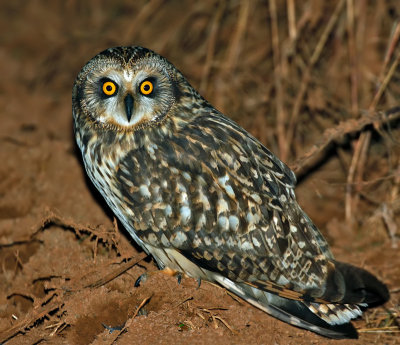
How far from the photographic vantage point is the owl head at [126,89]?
3520 mm

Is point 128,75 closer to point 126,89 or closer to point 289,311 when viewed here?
point 126,89

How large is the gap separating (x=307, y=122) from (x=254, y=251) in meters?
2.49

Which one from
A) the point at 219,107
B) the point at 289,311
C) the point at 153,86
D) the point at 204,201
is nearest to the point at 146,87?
the point at 153,86

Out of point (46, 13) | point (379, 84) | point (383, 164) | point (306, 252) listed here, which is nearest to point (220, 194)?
point (306, 252)

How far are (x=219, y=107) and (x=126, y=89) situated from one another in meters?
2.47

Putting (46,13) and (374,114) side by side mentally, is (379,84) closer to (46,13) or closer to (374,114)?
(374,114)

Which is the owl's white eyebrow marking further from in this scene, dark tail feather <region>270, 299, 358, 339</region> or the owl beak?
dark tail feather <region>270, 299, 358, 339</region>

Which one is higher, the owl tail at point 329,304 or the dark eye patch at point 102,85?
the dark eye patch at point 102,85

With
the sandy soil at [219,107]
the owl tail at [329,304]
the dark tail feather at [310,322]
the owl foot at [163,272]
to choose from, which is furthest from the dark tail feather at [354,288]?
the owl foot at [163,272]

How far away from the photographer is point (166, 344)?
3.09 m

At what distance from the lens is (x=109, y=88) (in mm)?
3561

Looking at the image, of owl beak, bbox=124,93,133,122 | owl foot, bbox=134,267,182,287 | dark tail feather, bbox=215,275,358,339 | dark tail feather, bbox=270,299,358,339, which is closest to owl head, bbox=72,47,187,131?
owl beak, bbox=124,93,133,122

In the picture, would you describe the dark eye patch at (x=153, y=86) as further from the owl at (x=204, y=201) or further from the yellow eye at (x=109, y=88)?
the yellow eye at (x=109, y=88)

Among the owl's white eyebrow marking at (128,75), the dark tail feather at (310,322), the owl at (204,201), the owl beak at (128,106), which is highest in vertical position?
the owl's white eyebrow marking at (128,75)
